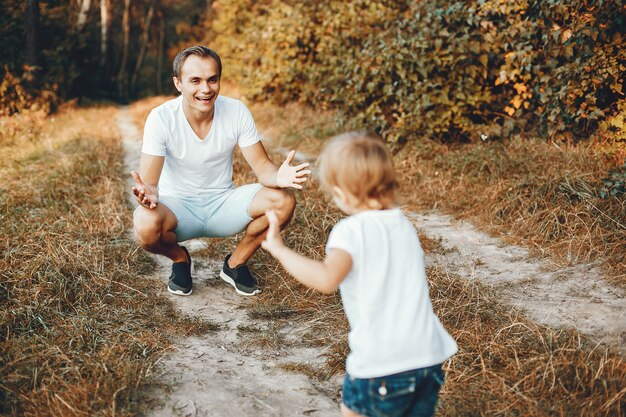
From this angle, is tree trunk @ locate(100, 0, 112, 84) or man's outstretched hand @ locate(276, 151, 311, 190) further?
tree trunk @ locate(100, 0, 112, 84)

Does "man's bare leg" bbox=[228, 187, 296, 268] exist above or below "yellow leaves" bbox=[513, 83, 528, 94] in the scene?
below

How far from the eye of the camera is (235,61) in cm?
1346

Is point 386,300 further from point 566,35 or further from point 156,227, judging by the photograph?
point 566,35

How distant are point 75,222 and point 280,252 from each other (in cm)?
313

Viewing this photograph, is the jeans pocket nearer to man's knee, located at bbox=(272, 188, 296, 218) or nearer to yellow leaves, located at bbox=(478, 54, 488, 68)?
man's knee, located at bbox=(272, 188, 296, 218)

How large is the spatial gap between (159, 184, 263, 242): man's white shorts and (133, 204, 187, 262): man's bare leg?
0.10m

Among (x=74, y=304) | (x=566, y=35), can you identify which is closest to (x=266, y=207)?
(x=74, y=304)

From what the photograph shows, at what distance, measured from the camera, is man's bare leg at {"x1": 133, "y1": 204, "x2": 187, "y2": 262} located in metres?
3.23

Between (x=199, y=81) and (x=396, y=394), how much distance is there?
2331mm

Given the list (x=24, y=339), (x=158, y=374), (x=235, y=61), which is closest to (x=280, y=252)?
(x=158, y=374)

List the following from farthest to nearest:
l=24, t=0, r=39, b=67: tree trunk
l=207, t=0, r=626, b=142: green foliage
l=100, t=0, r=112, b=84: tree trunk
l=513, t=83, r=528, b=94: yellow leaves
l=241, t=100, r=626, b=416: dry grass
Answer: l=100, t=0, r=112, b=84: tree trunk
l=24, t=0, r=39, b=67: tree trunk
l=513, t=83, r=528, b=94: yellow leaves
l=207, t=0, r=626, b=142: green foliage
l=241, t=100, r=626, b=416: dry grass

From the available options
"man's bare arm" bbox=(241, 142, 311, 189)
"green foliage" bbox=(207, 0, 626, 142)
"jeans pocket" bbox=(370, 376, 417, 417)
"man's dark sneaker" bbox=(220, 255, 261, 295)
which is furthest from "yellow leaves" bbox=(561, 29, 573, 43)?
"jeans pocket" bbox=(370, 376, 417, 417)

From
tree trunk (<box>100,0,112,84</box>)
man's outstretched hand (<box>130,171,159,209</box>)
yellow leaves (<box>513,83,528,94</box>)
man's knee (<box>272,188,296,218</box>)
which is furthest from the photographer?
tree trunk (<box>100,0,112,84</box>)

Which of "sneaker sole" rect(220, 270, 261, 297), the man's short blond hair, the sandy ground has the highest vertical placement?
the man's short blond hair
